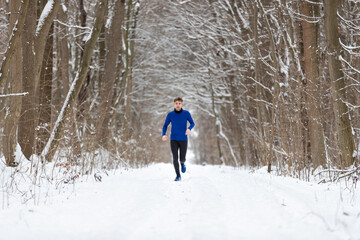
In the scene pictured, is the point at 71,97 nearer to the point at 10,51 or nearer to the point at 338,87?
the point at 10,51

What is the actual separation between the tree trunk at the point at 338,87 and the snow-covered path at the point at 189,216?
2.29m

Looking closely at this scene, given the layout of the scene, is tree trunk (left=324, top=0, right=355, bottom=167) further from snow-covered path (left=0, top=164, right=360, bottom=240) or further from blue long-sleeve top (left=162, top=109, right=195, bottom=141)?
blue long-sleeve top (left=162, top=109, right=195, bottom=141)

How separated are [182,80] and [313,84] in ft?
40.1

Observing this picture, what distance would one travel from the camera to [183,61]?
64.7ft

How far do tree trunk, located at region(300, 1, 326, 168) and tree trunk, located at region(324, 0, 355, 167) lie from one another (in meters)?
0.64

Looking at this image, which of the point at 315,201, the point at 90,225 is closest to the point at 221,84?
the point at 315,201

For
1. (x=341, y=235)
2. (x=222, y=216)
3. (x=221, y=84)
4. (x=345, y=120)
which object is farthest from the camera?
(x=221, y=84)

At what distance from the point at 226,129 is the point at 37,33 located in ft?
45.1

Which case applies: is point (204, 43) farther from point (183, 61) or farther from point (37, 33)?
point (37, 33)

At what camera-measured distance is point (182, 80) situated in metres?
19.1

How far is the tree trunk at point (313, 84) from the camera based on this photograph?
294 inches

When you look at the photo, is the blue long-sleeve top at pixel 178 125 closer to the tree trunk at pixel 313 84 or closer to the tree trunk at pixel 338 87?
the tree trunk at pixel 313 84

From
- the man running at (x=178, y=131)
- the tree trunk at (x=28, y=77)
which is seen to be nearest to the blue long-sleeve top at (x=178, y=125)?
the man running at (x=178, y=131)

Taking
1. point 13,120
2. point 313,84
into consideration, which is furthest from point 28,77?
point 313,84
